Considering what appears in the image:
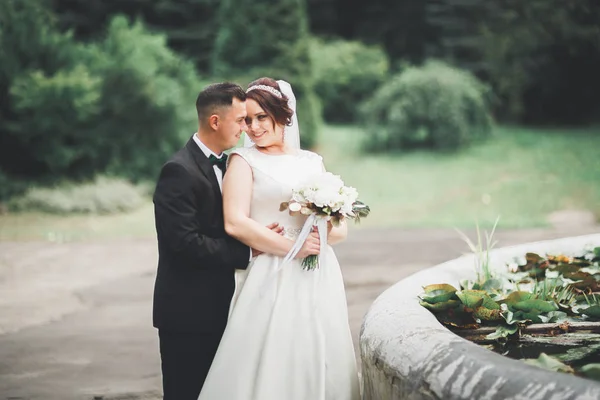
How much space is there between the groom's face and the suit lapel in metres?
0.11

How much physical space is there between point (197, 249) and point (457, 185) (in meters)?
10.9

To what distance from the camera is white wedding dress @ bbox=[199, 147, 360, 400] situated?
358cm

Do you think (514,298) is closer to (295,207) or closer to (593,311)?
(593,311)

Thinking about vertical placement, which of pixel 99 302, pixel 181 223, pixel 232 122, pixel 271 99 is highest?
pixel 271 99

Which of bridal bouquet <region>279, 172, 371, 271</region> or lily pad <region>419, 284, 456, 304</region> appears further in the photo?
lily pad <region>419, 284, 456, 304</region>

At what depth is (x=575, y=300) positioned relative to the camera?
4305 mm

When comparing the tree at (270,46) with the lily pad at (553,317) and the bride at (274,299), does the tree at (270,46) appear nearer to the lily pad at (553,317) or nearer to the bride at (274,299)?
the lily pad at (553,317)

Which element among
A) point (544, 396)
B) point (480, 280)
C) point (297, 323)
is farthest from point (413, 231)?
point (544, 396)

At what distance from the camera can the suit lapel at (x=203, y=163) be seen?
356cm

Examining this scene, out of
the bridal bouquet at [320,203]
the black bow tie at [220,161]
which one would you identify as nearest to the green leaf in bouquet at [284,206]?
the bridal bouquet at [320,203]

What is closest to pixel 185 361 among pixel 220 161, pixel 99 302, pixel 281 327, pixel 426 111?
pixel 281 327

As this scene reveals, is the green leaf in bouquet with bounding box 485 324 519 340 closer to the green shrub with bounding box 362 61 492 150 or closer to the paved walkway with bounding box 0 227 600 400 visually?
the paved walkway with bounding box 0 227 600 400

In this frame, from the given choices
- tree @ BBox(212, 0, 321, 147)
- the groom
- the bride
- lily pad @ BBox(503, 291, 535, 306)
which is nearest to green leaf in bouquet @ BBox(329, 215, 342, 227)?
the bride

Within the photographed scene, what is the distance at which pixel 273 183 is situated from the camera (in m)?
3.67
